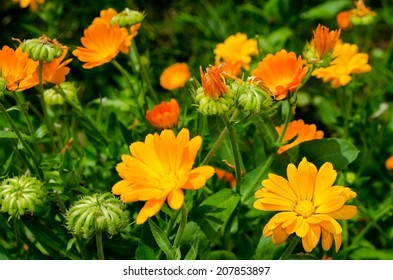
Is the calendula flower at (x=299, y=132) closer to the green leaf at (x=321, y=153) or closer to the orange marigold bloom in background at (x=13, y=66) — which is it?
the green leaf at (x=321, y=153)

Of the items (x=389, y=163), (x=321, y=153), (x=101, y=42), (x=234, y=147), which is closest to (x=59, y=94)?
(x=101, y=42)

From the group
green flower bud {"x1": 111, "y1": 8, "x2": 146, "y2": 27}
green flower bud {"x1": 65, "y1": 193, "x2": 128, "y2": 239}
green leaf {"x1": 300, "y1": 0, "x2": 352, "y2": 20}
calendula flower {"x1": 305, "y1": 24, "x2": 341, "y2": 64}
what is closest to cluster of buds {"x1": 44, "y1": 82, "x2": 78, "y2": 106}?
green flower bud {"x1": 111, "y1": 8, "x2": 146, "y2": 27}

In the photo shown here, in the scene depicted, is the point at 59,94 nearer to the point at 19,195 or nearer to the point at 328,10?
the point at 19,195

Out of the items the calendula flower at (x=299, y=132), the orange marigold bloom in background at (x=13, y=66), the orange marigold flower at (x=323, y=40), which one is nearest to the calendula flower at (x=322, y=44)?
the orange marigold flower at (x=323, y=40)

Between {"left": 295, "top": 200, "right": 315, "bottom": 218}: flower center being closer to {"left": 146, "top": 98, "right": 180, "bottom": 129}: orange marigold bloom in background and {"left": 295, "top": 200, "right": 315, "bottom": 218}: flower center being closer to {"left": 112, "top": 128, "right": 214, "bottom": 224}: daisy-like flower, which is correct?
{"left": 112, "top": 128, "right": 214, "bottom": 224}: daisy-like flower
